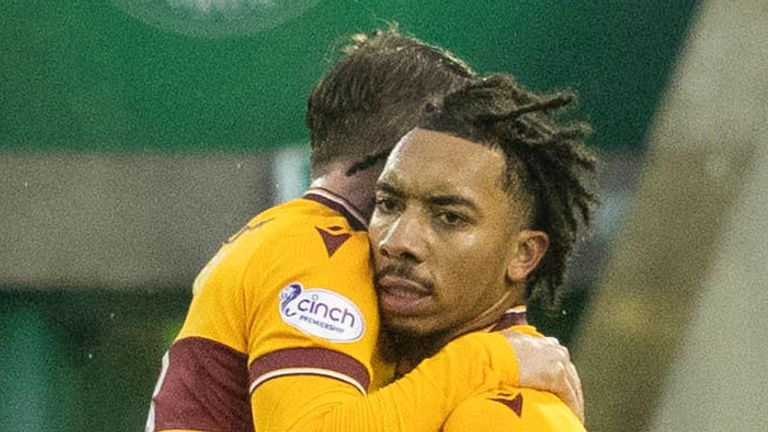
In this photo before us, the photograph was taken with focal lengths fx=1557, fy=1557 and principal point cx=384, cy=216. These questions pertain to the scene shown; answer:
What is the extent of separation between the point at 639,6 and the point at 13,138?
163cm

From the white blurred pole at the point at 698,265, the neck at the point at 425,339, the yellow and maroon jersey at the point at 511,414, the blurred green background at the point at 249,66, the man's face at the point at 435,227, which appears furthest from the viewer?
the blurred green background at the point at 249,66

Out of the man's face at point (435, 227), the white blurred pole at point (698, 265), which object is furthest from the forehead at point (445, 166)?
the white blurred pole at point (698, 265)

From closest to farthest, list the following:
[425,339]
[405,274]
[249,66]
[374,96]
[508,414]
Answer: [508,414]
[405,274]
[425,339]
[374,96]
[249,66]

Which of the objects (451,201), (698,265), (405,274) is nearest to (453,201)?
(451,201)

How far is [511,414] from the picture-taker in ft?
5.89

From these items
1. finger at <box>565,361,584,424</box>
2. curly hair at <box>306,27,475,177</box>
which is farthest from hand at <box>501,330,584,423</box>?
curly hair at <box>306,27,475,177</box>

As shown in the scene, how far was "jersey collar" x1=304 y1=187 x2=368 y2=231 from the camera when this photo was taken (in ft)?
6.63

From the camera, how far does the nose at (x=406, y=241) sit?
6.17 feet

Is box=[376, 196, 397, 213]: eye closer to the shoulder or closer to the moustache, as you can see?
the moustache

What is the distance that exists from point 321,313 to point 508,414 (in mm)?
248

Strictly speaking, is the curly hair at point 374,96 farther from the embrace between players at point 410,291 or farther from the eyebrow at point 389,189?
the eyebrow at point 389,189

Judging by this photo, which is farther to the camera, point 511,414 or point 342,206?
point 342,206

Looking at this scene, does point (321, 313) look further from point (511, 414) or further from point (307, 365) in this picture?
point (511, 414)

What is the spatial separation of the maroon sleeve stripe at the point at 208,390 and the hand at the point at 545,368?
0.34m
